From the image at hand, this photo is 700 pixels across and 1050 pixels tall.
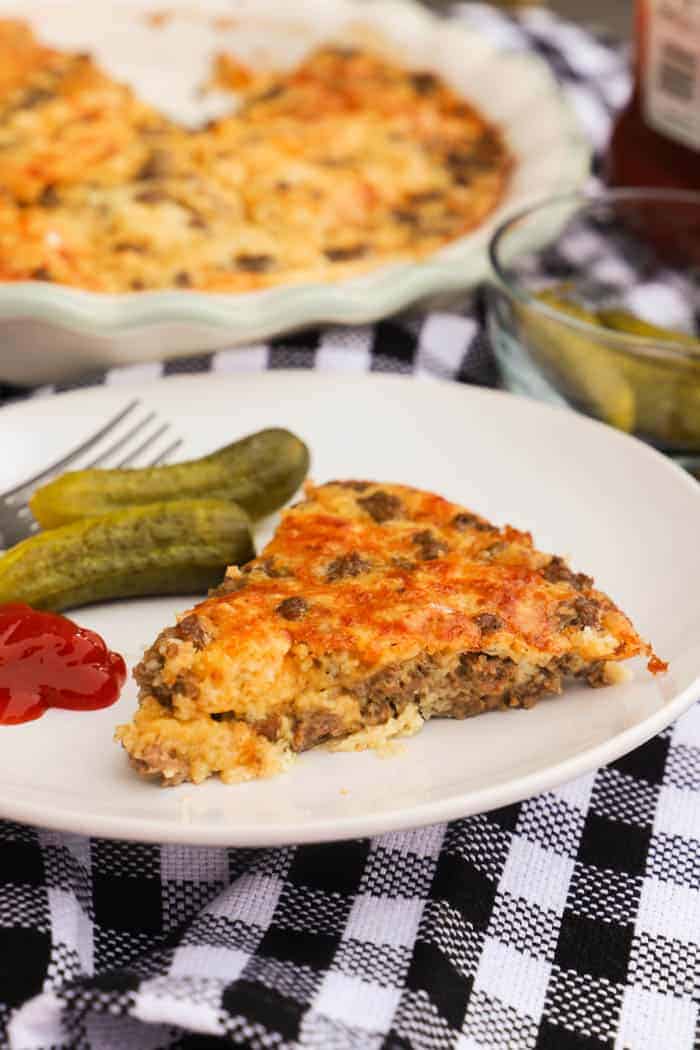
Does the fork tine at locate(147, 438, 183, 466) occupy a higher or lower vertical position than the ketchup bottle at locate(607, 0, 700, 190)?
lower

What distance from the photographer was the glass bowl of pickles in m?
3.41

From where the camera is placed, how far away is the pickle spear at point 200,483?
2924 mm

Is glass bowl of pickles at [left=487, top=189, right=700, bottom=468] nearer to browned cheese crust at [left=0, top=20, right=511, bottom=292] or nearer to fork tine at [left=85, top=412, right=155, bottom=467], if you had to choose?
browned cheese crust at [left=0, top=20, right=511, bottom=292]

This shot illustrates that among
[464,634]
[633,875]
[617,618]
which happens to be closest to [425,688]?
[464,634]

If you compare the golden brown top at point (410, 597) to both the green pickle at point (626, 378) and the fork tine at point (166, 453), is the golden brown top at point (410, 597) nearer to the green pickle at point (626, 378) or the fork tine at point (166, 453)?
the fork tine at point (166, 453)

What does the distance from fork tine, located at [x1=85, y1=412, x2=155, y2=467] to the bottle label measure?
7.03ft

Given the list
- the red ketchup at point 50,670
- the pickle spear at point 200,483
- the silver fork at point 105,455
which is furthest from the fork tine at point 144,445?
the red ketchup at point 50,670

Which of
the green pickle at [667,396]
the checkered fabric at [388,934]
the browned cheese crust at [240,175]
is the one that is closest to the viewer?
the checkered fabric at [388,934]

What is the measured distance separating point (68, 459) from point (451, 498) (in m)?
0.84

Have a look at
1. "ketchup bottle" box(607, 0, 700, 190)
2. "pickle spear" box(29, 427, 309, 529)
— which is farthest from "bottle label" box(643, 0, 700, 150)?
"pickle spear" box(29, 427, 309, 529)

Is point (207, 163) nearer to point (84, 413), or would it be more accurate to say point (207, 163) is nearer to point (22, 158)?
point (22, 158)

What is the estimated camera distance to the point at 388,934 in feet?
7.79

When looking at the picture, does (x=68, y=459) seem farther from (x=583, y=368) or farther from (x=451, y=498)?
(x=583, y=368)

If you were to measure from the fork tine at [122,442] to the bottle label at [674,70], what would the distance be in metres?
2.14
